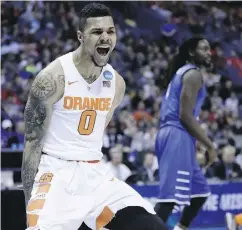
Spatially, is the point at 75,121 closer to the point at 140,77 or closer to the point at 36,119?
the point at 36,119

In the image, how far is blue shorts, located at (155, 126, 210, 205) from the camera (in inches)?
247

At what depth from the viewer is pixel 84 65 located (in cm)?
437

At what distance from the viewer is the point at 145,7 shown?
69.6 feet

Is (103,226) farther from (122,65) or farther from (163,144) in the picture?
(122,65)

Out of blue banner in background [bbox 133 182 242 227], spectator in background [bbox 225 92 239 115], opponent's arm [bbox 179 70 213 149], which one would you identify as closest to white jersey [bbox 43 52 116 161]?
opponent's arm [bbox 179 70 213 149]

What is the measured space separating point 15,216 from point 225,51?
44.9 feet

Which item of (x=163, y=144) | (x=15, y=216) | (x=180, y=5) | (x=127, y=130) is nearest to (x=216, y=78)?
(x=180, y=5)

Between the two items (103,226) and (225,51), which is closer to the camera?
(103,226)

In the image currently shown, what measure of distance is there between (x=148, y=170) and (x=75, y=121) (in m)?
6.16

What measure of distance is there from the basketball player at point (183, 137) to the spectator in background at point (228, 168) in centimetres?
407

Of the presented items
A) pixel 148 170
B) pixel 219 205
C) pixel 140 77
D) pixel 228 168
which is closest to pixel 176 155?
pixel 219 205

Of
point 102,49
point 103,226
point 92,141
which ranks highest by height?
point 102,49

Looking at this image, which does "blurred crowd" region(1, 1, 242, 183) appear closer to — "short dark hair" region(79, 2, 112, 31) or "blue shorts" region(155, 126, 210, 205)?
"blue shorts" region(155, 126, 210, 205)

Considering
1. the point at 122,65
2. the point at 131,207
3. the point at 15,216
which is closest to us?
the point at 131,207
